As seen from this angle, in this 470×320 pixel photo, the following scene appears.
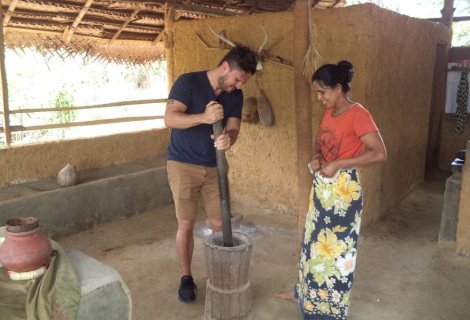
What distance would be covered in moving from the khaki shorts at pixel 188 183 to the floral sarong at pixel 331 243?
73 centimetres

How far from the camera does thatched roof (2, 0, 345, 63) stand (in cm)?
469

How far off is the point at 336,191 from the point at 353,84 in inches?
72.7

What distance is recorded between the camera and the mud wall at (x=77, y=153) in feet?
13.1

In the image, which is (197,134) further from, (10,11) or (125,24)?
(125,24)

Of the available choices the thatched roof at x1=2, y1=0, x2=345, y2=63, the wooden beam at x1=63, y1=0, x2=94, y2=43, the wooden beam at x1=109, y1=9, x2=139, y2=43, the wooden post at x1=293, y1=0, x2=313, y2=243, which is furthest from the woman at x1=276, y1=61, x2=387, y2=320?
the wooden beam at x1=109, y1=9, x2=139, y2=43

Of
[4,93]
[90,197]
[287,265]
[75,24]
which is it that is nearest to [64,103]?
[75,24]

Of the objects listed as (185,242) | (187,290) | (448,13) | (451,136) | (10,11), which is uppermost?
(10,11)

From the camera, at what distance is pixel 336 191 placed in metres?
2.22

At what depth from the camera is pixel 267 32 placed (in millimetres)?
4262

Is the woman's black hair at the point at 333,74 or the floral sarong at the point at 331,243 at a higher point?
the woman's black hair at the point at 333,74

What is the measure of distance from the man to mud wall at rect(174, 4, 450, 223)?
1.50 meters

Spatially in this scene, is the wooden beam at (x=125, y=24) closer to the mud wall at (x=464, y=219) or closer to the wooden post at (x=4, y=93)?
the wooden post at (x=4, y=93)

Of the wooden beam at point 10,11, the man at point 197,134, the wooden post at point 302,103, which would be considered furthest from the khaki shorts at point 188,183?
the wooden beam at point 10,11

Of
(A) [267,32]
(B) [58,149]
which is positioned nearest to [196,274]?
(B) [58,149]
